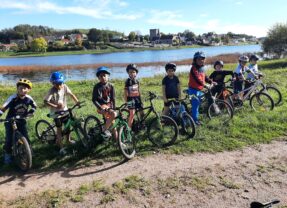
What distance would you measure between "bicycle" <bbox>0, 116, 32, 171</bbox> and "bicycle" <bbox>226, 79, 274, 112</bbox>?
6247 millimetres

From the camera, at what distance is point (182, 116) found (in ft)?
25.0

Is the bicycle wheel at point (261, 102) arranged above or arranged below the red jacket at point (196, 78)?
below

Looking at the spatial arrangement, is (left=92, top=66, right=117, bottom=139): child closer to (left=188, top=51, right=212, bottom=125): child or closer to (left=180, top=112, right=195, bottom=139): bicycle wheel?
(left=180, top=112, right=195, bottom=139): bicycle wheel

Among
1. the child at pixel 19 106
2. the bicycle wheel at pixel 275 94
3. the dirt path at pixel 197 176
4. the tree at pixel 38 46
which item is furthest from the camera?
the tree at pixel 38 46

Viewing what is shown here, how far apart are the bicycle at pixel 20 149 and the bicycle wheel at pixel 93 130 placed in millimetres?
1359

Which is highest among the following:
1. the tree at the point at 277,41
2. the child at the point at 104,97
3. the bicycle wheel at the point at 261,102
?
the tree at the point at 277,41

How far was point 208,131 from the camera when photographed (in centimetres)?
809

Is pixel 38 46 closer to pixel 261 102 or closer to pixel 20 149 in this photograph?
pixel 261 102

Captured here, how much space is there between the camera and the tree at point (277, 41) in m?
Result: 43.9

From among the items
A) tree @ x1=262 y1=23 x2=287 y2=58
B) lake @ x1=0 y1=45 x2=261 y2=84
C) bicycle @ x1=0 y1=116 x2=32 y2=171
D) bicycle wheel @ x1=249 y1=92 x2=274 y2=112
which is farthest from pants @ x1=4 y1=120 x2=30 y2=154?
tree @ x1=262 y1=23 x2=287 y2=58

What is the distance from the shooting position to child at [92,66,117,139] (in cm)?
682

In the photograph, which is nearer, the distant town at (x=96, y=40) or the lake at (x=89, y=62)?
the lake at (x=89, y=62)

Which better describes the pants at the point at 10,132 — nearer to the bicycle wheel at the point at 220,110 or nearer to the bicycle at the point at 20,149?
the bicycle at the point at 20,149

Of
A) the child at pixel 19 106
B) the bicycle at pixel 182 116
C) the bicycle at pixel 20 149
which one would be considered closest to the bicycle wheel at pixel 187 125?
the bicycle at pixel 182 116
